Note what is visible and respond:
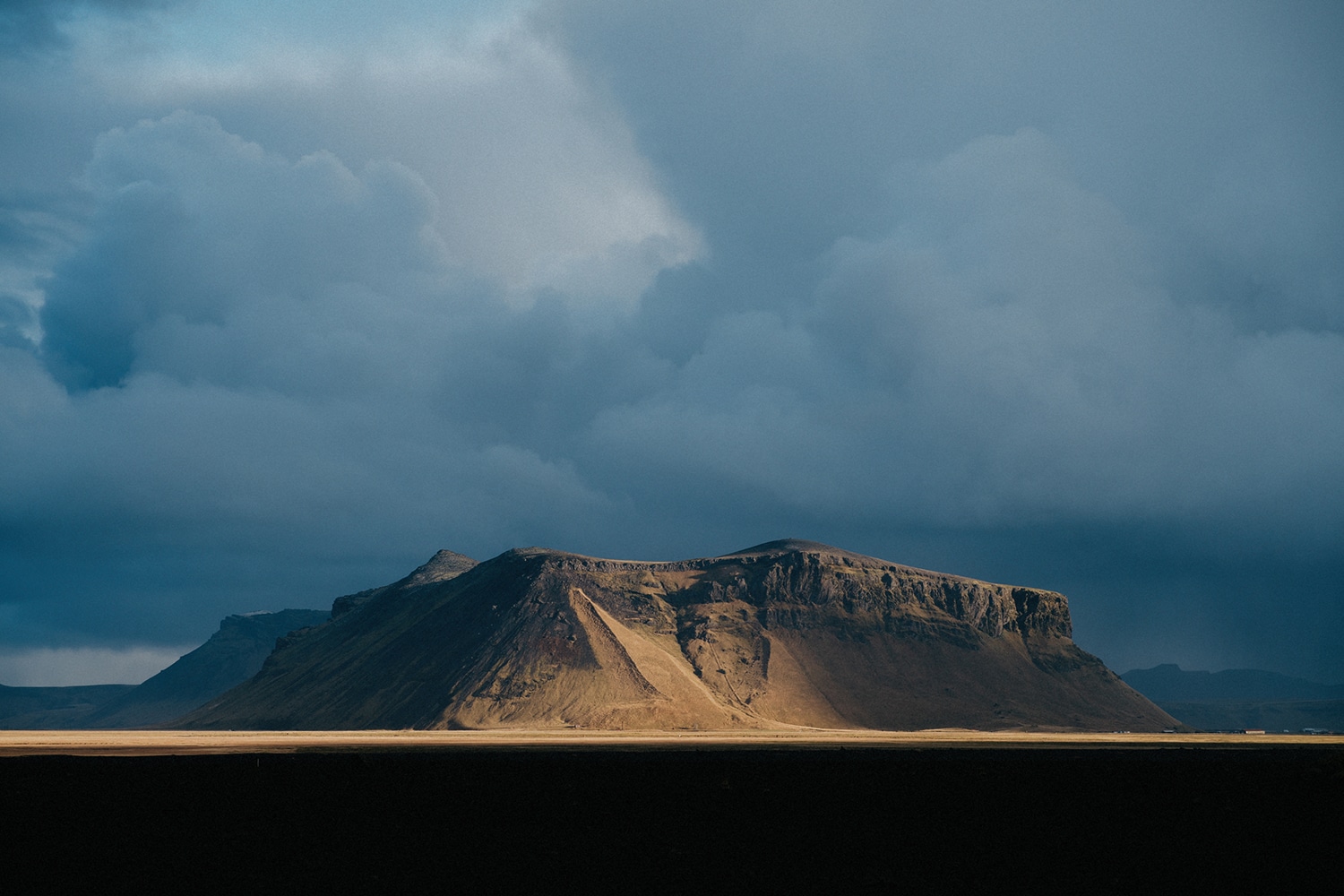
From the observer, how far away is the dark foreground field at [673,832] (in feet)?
97.1

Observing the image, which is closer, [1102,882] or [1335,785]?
[1102,882]

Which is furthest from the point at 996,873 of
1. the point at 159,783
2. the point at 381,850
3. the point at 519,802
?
the point at 159,783

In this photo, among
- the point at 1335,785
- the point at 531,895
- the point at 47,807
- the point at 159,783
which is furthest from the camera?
the point at 159,783

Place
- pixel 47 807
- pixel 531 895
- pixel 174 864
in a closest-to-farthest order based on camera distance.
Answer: pixel 531 895 < pixel 174 864 < pixel 47 807

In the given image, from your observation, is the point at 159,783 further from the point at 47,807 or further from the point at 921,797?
the point at 921,797

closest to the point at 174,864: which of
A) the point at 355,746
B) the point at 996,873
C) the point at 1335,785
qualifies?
the point at 996,873

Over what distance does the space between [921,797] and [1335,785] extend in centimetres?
2265

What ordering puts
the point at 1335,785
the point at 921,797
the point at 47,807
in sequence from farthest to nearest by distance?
the point at 1335,785, the point at 921,797, the point at 47,807

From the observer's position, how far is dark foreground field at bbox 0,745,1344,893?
29609 millimetres

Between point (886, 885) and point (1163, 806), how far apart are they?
25.3m

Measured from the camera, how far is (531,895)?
2748 centimetres

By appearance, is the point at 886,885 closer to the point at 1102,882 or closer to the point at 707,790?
the point at 1102,882

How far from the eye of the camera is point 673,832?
39.5m

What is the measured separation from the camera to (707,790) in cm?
5681
